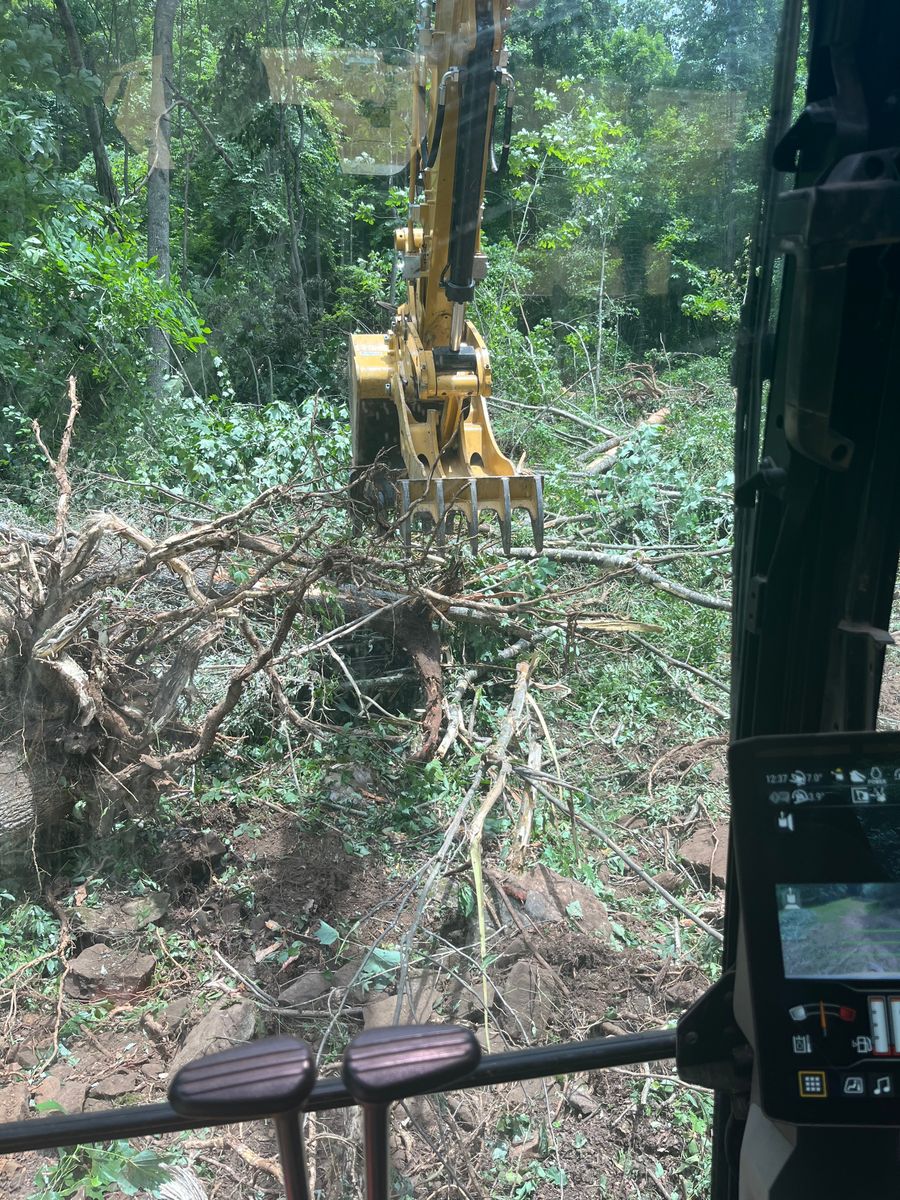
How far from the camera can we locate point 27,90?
19.2ft

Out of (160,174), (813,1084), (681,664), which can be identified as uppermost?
(160,174)

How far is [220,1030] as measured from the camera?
3.13 meters

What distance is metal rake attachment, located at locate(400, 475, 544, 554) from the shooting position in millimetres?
4602

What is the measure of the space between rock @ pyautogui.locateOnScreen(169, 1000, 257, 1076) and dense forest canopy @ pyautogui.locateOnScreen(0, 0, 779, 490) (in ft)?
9.43

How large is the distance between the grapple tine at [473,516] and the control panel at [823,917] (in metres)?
3.49

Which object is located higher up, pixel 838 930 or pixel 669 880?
pixel 838 930

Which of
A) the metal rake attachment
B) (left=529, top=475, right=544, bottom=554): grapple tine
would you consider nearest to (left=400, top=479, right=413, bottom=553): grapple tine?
the metal rake attachment

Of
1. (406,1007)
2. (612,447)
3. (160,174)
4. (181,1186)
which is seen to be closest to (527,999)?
(406,1007)

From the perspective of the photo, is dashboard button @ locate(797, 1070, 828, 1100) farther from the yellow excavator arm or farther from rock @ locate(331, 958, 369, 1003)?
the yellow excavator arm

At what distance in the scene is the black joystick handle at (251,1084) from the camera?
0.92 metres

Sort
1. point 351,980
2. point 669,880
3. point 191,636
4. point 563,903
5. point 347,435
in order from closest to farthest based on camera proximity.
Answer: point 351,980, point 563,903, point 669,880, point 191,636, point 347,435

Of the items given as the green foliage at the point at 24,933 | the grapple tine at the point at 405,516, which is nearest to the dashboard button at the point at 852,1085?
the green foliage at the point at 24,933

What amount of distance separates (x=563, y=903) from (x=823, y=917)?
8.43 feet

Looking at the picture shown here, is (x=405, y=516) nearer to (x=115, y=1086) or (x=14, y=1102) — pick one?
(x=115, y=1086)
